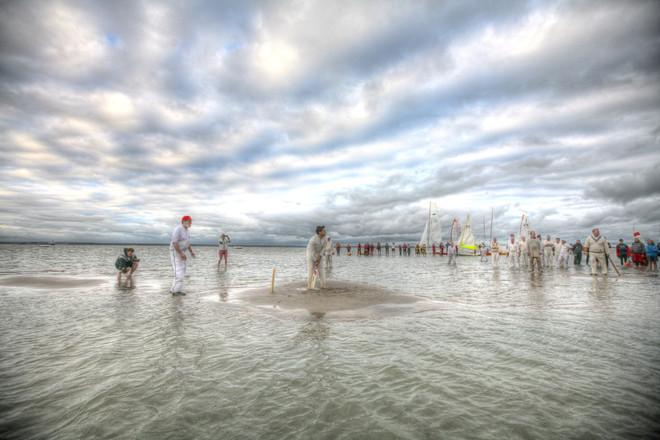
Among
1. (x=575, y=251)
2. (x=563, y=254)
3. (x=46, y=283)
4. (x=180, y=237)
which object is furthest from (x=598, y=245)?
(x=46, y=283)

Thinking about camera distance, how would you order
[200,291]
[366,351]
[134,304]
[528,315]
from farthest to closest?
[200,291]
[134,304]
[528,315]
[366,351]

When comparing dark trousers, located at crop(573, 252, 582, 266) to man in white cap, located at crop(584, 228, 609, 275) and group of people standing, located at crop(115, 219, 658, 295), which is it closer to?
group of people standing, located at crop(115, 219, 658, 295)

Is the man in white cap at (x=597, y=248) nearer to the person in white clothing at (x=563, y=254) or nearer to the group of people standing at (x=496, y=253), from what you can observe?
the group of people standing at (x=496, y=253)

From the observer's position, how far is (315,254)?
12.1 metres

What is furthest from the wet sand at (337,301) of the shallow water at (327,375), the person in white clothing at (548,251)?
the person in white clothing at (548,251)

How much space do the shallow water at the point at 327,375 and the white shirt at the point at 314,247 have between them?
12.6 ft

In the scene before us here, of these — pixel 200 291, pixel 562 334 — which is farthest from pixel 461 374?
pixel 200 291

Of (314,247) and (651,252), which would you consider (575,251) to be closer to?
(651,252)

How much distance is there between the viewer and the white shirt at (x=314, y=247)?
38.9ft

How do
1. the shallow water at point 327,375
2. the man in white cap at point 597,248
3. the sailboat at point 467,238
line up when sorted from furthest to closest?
1. the sailboat at point 467,238
2. the man in white cap at point 597,248
3. the shallow water at point 327,375

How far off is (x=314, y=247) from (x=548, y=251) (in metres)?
26.5

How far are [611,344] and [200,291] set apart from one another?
12234 millimetres

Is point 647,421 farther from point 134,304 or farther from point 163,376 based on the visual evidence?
point 134,304

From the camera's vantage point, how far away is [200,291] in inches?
491
